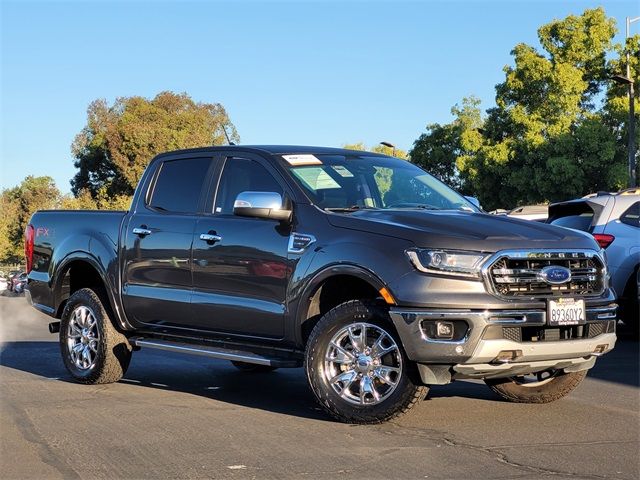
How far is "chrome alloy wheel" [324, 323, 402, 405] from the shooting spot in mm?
5898

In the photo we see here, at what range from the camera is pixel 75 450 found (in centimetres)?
537

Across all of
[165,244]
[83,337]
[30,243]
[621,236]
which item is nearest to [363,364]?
[165,244]

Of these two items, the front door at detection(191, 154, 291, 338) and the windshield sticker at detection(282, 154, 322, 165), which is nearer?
the front door at detection(191, 154, 291, 338)

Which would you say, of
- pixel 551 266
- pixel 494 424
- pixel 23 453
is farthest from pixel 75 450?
pixel 551 266

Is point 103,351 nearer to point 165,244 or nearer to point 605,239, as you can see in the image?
point 165,244

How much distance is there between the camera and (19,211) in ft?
277

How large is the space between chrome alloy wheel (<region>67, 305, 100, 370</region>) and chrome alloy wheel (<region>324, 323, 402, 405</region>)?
2758 mm

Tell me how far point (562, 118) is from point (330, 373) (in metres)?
33.3

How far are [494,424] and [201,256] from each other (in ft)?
8.32

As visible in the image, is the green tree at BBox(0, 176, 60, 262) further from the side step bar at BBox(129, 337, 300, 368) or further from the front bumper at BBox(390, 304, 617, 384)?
the front bumper at BBox(390, 304, 617, 384)

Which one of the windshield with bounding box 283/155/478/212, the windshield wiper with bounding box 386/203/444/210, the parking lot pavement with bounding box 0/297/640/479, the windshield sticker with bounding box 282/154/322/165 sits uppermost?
the windshield sticker with bounding box 282/154/322/165

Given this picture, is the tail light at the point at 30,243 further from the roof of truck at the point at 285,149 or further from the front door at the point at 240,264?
the front door at the point at 240,264

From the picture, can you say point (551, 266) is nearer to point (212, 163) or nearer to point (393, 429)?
point (393, 429)

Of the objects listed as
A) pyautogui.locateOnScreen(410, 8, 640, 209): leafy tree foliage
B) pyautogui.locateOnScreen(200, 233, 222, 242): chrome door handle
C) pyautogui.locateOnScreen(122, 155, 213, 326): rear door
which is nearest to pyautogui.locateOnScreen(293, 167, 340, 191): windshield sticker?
pyautogui.locateOnScreen(200, 233, 222, 242): chrome door handle
